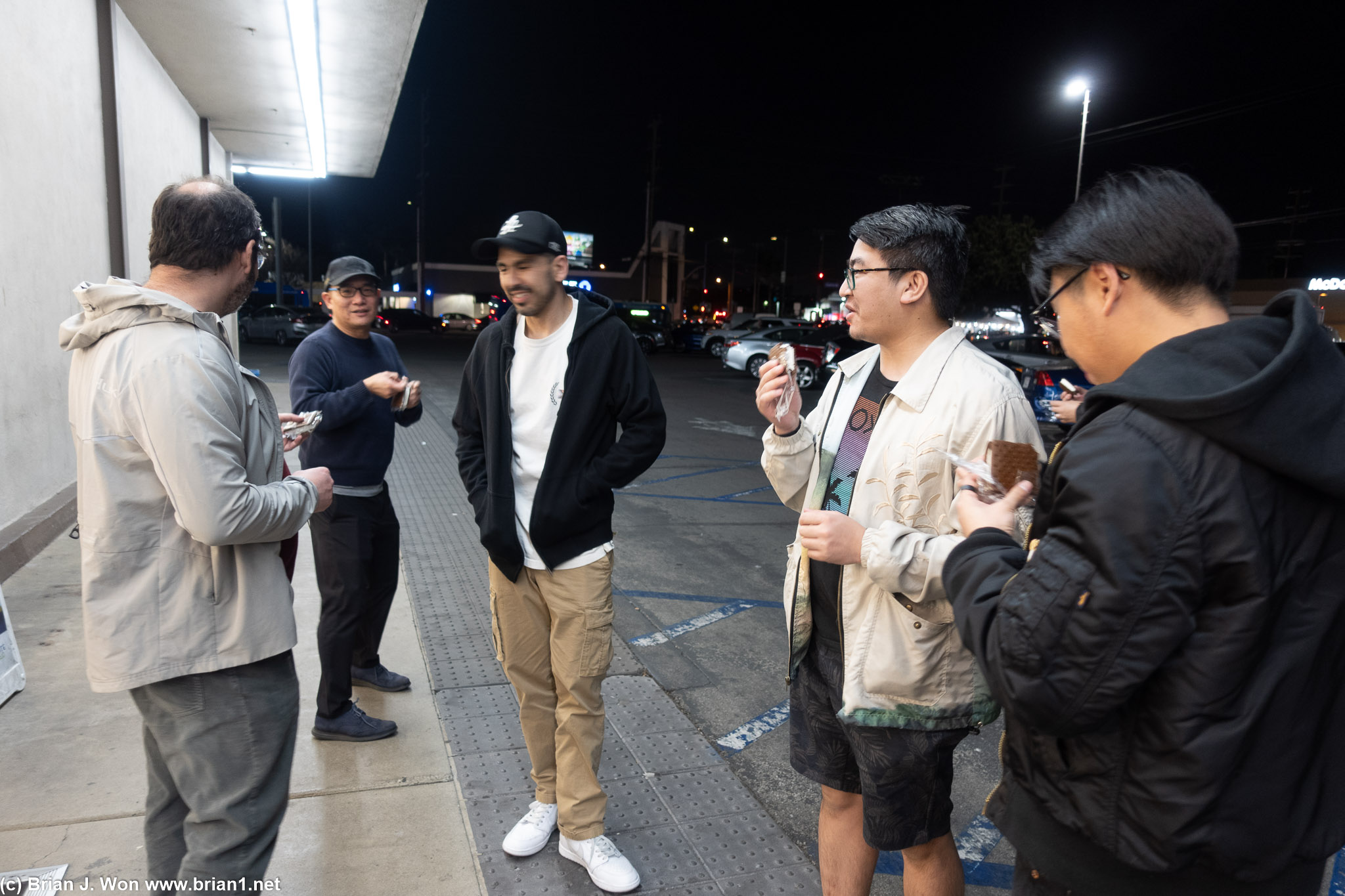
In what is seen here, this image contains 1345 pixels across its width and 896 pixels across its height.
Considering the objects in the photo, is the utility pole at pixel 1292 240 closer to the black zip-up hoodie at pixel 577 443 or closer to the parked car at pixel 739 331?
the parked car at pixel 739 331

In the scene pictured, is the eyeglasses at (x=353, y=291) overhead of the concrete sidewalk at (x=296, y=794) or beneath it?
overhead

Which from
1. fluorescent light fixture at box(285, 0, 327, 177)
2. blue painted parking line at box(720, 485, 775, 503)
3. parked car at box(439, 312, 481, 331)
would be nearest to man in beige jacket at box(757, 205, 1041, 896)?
blue painted parking line at box(720, 485, 775, 503)

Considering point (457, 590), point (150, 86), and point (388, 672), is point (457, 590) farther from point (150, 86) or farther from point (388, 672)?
point (150, 86)

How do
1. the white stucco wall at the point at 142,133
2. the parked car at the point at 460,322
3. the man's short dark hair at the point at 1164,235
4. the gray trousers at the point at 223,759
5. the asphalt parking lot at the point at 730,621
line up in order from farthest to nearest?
the parked car at the point at 460,322
the white stucco wall at the point at 142,133
the asphalt parking lot at the point at 730,621
the gray trousers at the point at 223,759
the man's short dark hair at the point at 1164,235

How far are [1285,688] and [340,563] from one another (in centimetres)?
325

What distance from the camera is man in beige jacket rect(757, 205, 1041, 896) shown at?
197 cm

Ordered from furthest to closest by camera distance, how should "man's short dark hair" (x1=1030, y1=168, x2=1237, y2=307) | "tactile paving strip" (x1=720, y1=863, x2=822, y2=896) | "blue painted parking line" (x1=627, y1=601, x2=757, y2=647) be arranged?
"blue painted parking line" (x1=627, y1=601, x2=757, y2=647), "tactile paving strip" (x1=720, y1=863, x2=822, y2=896), "man's short dark hair" (x1=1030, y1=168, x2=1237, y2=307)

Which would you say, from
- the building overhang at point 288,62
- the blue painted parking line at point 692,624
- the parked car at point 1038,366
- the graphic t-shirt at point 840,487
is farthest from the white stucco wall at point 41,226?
the parked car at point 1038,366

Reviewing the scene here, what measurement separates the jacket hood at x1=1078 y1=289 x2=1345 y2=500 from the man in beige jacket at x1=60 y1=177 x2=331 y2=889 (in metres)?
1.81

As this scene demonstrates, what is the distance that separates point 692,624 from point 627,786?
5.94 ft

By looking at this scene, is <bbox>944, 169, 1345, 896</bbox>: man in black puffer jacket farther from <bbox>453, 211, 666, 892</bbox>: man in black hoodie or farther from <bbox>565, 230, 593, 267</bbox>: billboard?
<bbox>565, 230, 593, 267</bbox>: billboard

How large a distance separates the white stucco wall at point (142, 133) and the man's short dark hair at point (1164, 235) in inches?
293

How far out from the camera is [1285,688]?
121cm

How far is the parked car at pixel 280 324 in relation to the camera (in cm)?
2919
